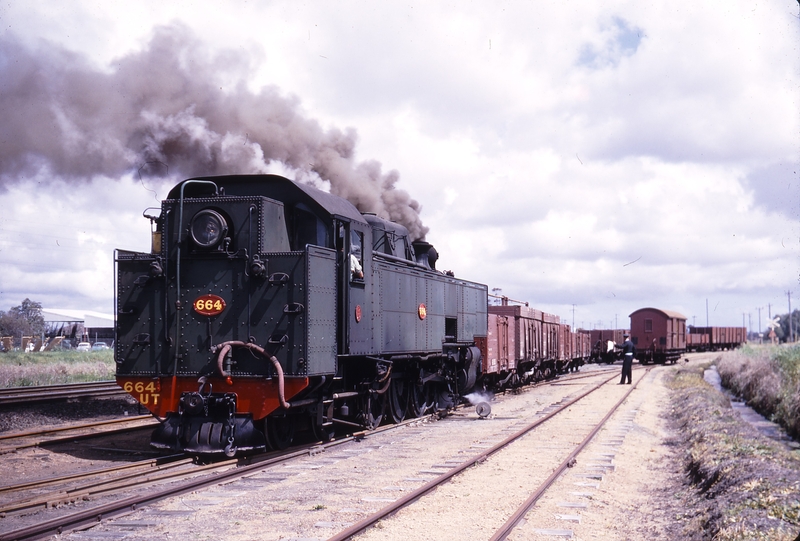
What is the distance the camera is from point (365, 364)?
12688mm

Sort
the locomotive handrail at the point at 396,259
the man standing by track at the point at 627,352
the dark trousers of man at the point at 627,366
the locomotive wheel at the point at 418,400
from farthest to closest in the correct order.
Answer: the dark trousers of man at the point at 627,366, the man standing by track at the point at 627,352, the locomotive wheel at the point at 418,400, the locomotive handrail at the point at 396,259

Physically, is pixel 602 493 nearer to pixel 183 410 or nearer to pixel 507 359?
pixel 183 410

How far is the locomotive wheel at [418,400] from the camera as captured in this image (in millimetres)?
15649

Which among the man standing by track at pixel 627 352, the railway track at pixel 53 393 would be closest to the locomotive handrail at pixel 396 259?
the railway track at pixel 53 393

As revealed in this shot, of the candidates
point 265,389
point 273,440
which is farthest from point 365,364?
point 265,389

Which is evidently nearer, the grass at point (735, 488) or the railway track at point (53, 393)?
the grass at point (735, 488)

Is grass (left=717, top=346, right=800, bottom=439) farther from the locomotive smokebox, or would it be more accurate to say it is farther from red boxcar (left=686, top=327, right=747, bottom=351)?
red boxcar (left=686, top=327, right=747, bottom=351)

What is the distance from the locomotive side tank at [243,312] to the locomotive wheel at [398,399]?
2.44 m

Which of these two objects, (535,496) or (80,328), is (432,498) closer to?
(535,496)

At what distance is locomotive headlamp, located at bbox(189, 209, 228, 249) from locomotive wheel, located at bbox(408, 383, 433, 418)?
6.53 meters

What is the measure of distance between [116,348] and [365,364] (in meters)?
4.00

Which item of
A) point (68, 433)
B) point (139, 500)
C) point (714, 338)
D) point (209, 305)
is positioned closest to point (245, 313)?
point (209, 305)

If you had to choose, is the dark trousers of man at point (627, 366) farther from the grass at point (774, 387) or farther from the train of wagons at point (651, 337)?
the train of wagons at point (651, 337)

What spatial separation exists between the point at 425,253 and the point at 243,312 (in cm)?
728
